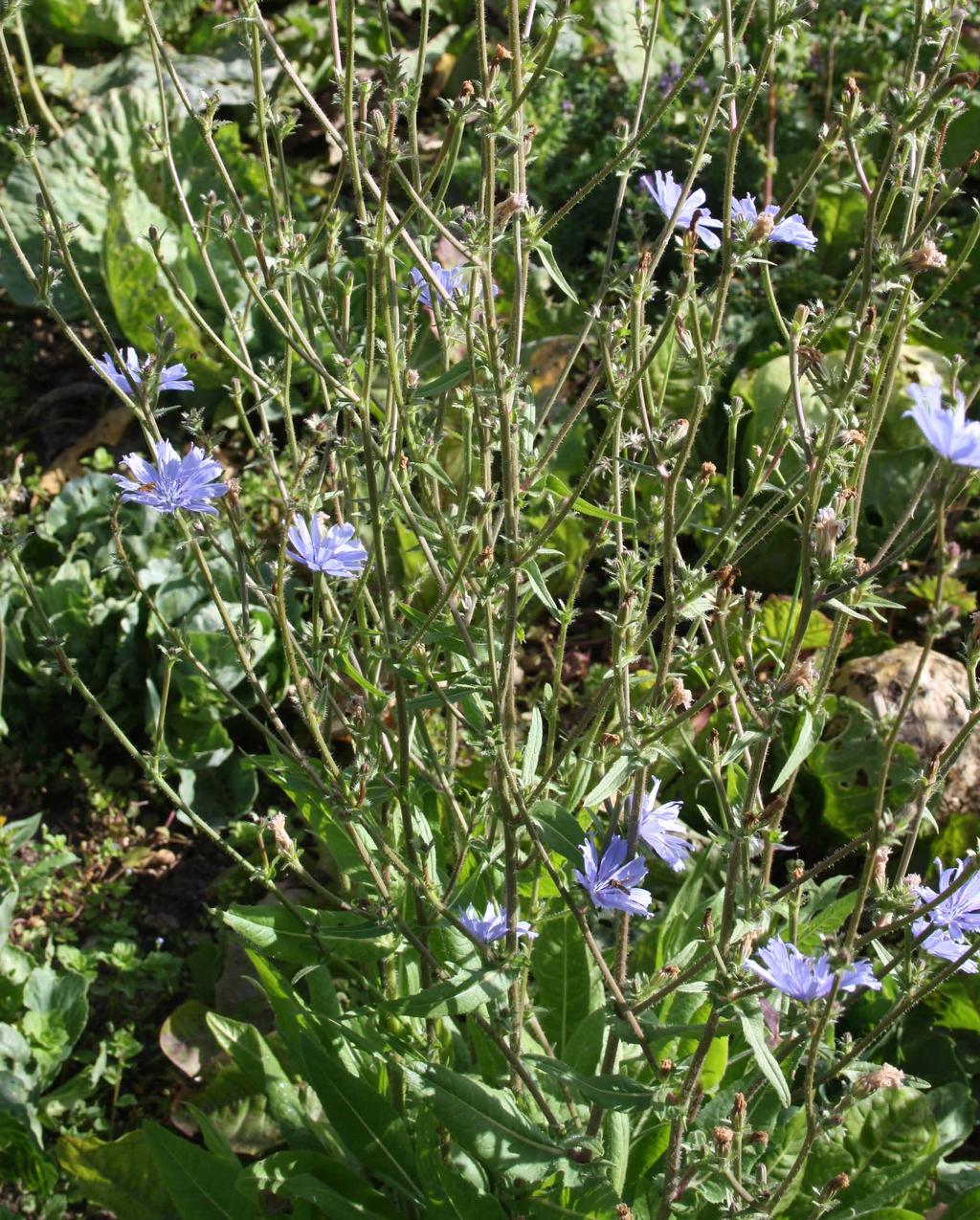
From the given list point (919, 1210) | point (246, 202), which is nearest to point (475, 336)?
point (919, 1210)

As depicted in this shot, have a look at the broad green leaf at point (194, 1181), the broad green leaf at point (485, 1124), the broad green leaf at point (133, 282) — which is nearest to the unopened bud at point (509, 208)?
the broad green leaf at point (485, 1124)

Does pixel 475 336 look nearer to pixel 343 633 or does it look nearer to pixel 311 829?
pixel 343 633

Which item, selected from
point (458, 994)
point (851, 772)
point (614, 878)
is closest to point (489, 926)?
point (458, 994)

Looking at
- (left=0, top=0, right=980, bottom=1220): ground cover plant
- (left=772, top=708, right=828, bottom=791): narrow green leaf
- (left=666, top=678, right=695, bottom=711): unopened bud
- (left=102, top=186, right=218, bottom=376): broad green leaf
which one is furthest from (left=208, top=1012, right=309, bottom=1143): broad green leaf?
(left=102, top=186, right=218, bottom=376): broad green leaf

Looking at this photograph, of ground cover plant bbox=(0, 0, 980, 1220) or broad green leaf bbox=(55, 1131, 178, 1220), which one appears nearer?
ground cover plant bbox=(0, 0, 980, 1220)

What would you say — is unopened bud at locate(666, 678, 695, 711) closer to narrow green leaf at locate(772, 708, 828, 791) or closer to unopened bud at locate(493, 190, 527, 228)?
narrow green leaf at locate(772, 708, 828, 791)

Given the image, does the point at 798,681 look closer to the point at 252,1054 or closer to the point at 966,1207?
the point at 966,1207

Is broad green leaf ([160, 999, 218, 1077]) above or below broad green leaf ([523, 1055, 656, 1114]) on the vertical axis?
below

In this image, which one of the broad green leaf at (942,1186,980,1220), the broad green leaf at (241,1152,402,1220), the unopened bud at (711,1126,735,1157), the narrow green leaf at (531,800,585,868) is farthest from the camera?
the broad green leaf at (942,1186,980,1220)
